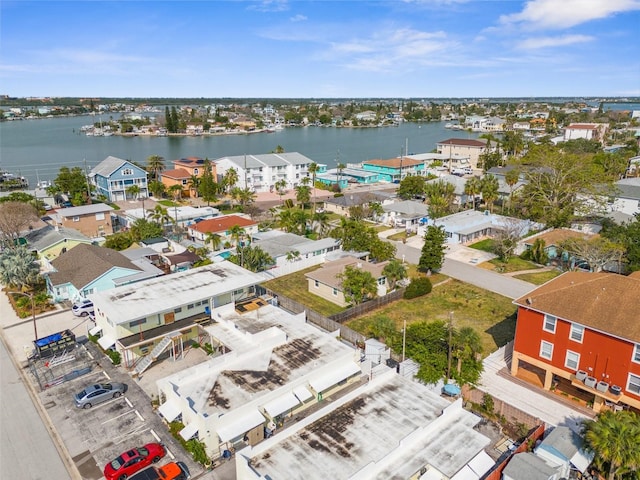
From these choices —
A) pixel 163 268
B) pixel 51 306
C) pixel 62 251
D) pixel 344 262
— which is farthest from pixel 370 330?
pixel 62 251

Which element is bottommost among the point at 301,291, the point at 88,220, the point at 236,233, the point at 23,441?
the point at 23,441

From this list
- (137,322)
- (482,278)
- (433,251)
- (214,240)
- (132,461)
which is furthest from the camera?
(214,240)

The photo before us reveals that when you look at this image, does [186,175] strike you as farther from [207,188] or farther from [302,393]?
[302,393]

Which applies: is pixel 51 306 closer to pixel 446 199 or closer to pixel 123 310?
pixel 123 310

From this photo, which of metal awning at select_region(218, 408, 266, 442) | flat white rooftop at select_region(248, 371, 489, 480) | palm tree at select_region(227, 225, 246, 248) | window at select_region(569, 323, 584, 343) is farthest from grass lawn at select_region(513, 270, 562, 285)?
metal awning at select_region(218, 408, 266, 442)

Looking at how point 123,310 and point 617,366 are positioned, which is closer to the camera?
point 617,366

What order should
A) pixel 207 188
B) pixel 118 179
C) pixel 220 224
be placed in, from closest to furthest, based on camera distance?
pixel 220 224 → pixel 207 188 → pixel 118 179

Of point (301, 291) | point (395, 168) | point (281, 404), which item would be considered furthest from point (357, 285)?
point (395, 168)
